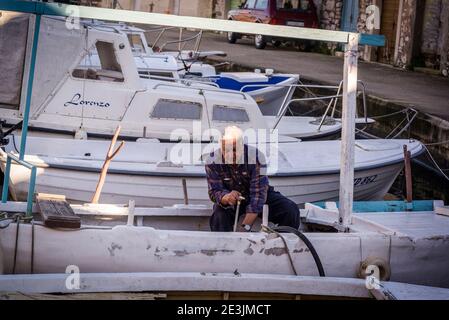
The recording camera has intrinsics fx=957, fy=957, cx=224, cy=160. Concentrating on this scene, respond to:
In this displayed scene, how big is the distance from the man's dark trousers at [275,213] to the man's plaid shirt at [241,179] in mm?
114

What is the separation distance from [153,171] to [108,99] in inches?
57.3

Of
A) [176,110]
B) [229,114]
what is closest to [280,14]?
[229,114]

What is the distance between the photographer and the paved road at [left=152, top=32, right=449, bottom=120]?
16.0 meters

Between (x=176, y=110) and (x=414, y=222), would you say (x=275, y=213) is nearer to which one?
(x=414, y=222)

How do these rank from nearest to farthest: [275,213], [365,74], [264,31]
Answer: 1. [264,31]
2. [275,213]
3. [365,74]

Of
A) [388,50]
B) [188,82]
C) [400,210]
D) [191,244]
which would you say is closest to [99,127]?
[188,82]

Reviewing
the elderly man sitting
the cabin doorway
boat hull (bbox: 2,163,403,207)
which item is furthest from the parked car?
the elderly man sitting

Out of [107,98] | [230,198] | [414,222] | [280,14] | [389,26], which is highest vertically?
[280,14]

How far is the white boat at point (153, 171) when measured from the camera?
932cm

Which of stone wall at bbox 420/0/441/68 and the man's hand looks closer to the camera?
the man's hand

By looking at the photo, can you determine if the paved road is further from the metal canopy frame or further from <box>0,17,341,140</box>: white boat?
the metal canopy frame

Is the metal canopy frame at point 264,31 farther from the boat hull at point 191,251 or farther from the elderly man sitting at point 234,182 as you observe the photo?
the elderly man sitting at point 234,182

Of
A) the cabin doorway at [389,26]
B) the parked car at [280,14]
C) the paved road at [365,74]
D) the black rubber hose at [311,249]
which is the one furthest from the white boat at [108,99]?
the parked car at [280,14]

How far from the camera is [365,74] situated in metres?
19.5
